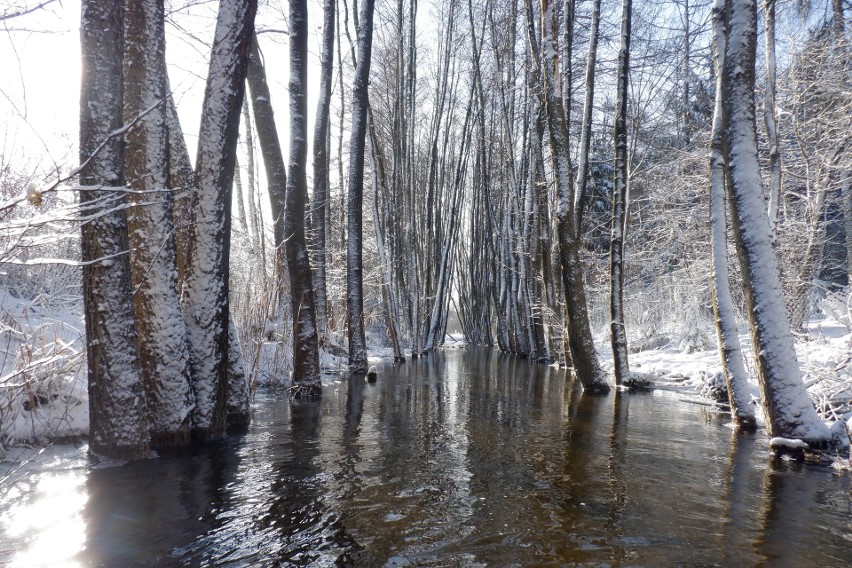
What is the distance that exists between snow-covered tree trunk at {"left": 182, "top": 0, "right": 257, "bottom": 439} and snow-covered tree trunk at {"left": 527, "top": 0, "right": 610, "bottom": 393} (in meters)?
5.57

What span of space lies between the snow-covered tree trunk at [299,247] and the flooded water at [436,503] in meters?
2.27

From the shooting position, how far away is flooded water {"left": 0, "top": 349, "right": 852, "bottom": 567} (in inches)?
94.6

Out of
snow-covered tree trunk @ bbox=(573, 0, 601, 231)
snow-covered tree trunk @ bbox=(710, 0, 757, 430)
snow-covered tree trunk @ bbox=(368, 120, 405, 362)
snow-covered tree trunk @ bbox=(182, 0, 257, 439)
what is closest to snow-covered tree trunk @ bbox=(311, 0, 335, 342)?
snow-covered tree trunk @ bbox=(368, 120, 405, 362)

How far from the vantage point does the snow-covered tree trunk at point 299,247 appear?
24.5ft

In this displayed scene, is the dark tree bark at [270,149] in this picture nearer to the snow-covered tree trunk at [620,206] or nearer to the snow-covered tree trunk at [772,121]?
the snow-covered tree trunk at [620,206]

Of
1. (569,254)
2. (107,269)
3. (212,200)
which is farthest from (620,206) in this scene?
(107,269)

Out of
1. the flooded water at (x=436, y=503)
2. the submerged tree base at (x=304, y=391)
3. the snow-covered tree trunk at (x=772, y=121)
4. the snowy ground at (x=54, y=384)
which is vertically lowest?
the submerged tree base at (x=304, y=391)

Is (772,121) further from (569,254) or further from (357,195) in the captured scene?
(357,195)

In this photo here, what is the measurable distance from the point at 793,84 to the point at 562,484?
466 inches

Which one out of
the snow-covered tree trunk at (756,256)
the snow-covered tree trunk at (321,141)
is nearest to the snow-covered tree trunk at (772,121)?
the snow-covered tree trunk at (756,256)

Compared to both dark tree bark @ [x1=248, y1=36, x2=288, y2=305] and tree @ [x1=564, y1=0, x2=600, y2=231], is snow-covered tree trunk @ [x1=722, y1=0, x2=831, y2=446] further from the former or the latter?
dark tree bark @ [x1=248, y1=36, x2=288, y2=305]

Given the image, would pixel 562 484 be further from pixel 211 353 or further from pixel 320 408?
pixel 320 408

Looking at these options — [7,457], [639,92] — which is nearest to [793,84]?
[639,92]

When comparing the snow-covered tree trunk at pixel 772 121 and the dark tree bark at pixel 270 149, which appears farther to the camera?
the snow-covered tree trunk at pixel 772 121
